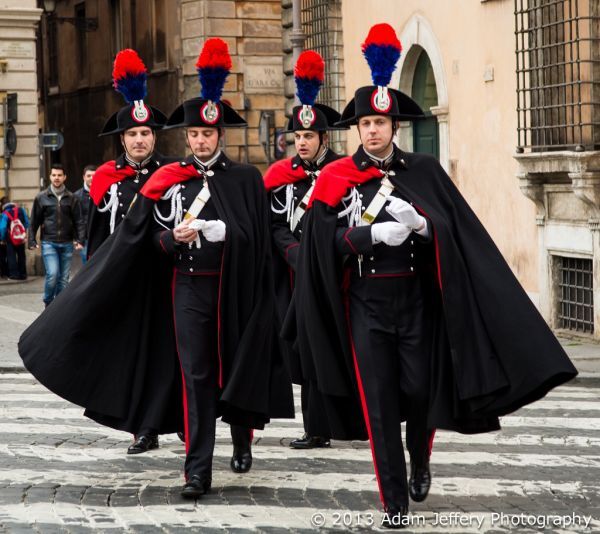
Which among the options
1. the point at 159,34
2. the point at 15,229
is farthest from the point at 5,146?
the point at 159,34

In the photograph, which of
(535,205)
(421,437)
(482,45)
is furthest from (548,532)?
(482,45)

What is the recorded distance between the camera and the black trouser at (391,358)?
7.67 metres

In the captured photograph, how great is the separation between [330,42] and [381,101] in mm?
15520

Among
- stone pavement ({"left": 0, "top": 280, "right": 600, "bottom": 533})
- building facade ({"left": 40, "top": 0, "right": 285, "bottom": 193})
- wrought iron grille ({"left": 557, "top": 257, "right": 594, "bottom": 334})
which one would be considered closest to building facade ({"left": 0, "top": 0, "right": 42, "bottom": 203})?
building facade ({"left": 40, "top": 0, "right": 285, "bottom": 193})

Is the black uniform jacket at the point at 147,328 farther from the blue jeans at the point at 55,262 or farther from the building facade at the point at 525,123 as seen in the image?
the blue jeans at the point at 55,262

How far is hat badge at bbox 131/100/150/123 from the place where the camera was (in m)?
9.87

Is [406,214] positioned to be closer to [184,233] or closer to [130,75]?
[184,233]

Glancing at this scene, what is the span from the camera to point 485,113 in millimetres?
18984

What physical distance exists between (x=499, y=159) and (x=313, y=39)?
237 inches

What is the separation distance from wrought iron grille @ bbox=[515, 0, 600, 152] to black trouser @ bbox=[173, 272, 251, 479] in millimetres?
8083

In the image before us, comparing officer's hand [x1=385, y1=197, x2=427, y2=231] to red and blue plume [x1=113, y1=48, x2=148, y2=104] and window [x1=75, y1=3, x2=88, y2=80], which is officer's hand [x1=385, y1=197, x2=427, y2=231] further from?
window [x1=75, y1=3, x2=88, y2=80]

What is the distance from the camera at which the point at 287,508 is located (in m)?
8.00

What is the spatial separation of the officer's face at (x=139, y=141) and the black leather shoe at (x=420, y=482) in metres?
3.15

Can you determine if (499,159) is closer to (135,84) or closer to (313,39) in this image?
(313,39)
